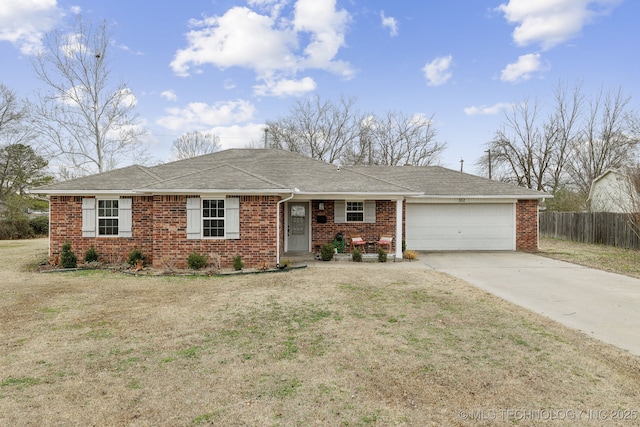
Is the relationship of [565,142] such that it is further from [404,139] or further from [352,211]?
[352,211]

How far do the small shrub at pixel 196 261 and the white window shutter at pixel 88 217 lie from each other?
3755mm

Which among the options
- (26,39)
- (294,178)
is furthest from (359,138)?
(26,39)

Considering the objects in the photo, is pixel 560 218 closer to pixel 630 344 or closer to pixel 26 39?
pixel 630 344

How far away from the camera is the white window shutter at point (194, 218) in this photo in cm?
1057

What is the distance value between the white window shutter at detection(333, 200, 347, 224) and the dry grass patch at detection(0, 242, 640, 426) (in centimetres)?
587

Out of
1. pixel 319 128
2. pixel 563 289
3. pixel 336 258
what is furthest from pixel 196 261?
pixel 319 128

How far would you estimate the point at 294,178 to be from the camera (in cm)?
1334

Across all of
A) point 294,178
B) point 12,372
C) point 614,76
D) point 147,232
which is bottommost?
point 12,372

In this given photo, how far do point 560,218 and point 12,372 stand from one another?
891 inches

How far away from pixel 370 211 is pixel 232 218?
5.12 meters

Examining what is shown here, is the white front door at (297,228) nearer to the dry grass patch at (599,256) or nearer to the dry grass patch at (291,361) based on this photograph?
the dry grass patch at (291,361)

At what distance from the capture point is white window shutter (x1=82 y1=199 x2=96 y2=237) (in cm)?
1151

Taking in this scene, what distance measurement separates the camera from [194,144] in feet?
126

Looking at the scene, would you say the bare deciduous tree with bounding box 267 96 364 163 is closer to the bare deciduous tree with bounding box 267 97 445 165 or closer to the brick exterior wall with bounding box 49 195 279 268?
the bare deciduous tree with bounding box 267 97 445 165
